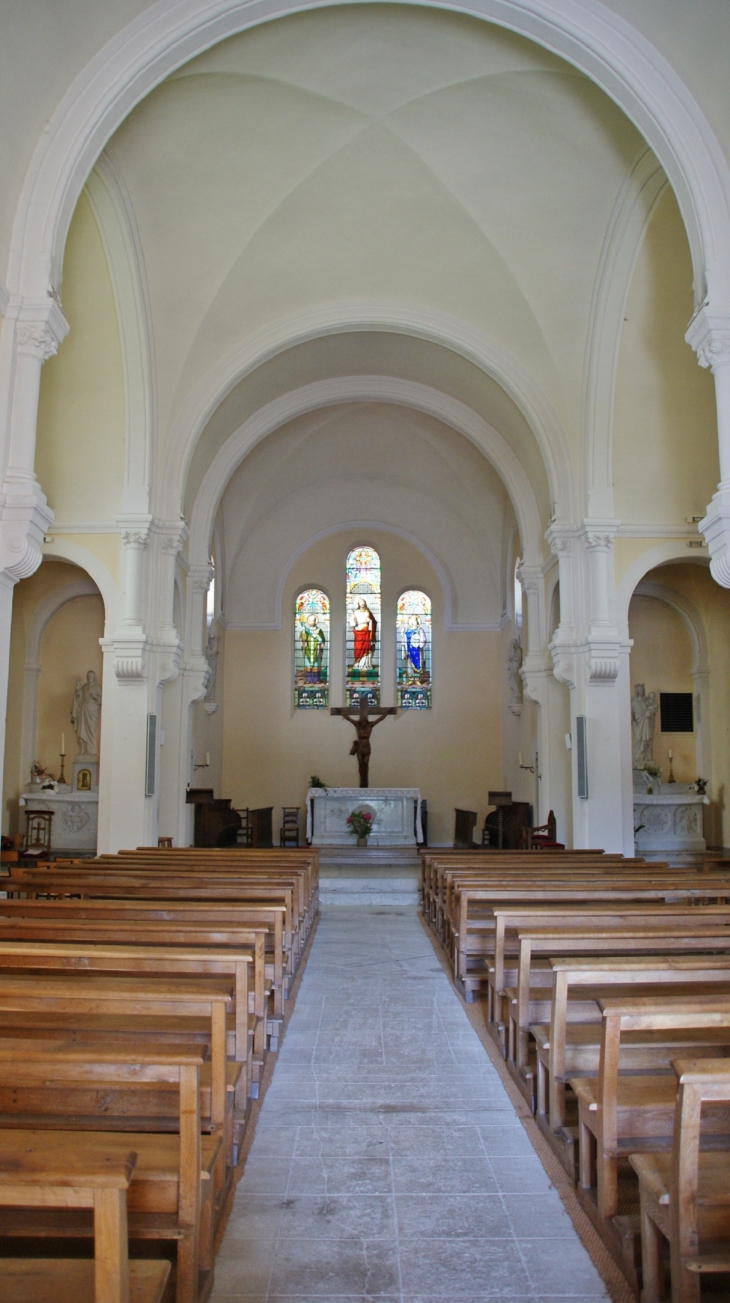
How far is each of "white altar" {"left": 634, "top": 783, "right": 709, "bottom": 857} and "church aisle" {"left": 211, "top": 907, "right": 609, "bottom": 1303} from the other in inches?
324

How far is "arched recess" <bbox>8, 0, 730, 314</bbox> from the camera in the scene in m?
6.87

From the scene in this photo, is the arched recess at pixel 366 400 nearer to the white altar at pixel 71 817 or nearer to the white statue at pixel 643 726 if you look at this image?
the white statue at pixel 643 726

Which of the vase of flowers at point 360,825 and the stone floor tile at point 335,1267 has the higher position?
the vase of flowers at point 360,825

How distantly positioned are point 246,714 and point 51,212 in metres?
13.7

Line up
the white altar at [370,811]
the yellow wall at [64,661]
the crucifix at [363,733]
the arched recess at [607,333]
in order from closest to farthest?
the arched recess at [607,333]
the yellow wall at [64,661]
the white altar at [370,811]
the crucifix at [363,733]

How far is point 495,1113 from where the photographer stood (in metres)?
4.19

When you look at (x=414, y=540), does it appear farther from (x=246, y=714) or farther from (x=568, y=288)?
(x=568, y=288)

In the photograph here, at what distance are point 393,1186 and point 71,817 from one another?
11.0 m

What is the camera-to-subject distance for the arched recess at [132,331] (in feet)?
33.1

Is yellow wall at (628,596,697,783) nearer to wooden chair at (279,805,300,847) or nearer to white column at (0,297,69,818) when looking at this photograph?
wooden chair at (279,805,300,847)

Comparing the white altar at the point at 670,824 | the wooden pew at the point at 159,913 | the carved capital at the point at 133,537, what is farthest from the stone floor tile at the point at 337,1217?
the white altar at the point at 670,824

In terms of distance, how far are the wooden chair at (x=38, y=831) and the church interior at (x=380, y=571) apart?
0.19 metres

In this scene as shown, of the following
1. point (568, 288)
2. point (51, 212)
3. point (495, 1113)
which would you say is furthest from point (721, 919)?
point (568, 288)

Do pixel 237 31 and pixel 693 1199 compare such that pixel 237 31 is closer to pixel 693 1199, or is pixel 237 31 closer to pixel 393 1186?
pixel 393 1186
